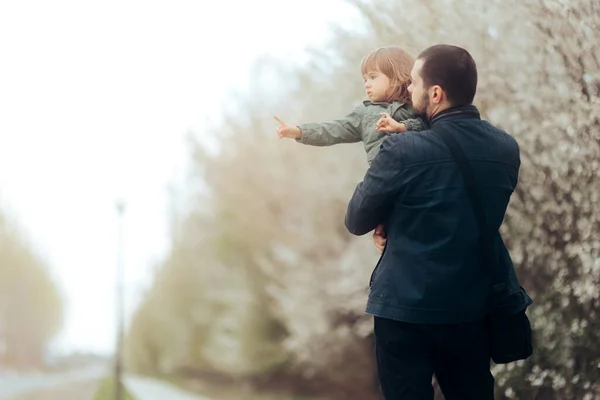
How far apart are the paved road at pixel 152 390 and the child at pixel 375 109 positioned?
272cm

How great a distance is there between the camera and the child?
1608mm

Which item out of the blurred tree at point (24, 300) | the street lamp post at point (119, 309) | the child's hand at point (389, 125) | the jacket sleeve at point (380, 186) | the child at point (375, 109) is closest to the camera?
the jacket sleeve at point (380, 186)

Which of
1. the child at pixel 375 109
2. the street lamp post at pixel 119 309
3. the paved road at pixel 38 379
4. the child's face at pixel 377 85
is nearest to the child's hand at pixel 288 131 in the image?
the child at pixel 375 109

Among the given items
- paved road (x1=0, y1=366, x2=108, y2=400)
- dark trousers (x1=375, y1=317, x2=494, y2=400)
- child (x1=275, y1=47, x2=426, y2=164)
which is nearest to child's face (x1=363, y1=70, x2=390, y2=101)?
child (x1=275, y1=47, x2=426, y2=164)

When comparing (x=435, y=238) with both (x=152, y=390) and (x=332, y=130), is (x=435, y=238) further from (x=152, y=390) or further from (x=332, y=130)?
(x=152, y=390)

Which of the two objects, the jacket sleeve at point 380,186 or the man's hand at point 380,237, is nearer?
the jacket sleeve at point 380,186

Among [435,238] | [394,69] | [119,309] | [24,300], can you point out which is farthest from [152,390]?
[435,238]

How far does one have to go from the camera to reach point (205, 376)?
4.60 m

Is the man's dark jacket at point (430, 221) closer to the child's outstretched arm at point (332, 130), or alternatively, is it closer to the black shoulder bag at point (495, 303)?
the black shoulder bag at point (495, 303)

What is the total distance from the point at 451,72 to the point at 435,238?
0.98ft

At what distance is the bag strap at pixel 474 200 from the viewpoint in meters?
1.37

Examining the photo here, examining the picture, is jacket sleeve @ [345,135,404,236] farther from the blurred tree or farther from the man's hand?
the blurred tree

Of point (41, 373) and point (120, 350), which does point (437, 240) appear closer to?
point (120, 350)

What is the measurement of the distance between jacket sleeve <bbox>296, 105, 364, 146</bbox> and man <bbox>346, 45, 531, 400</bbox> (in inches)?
10.6
